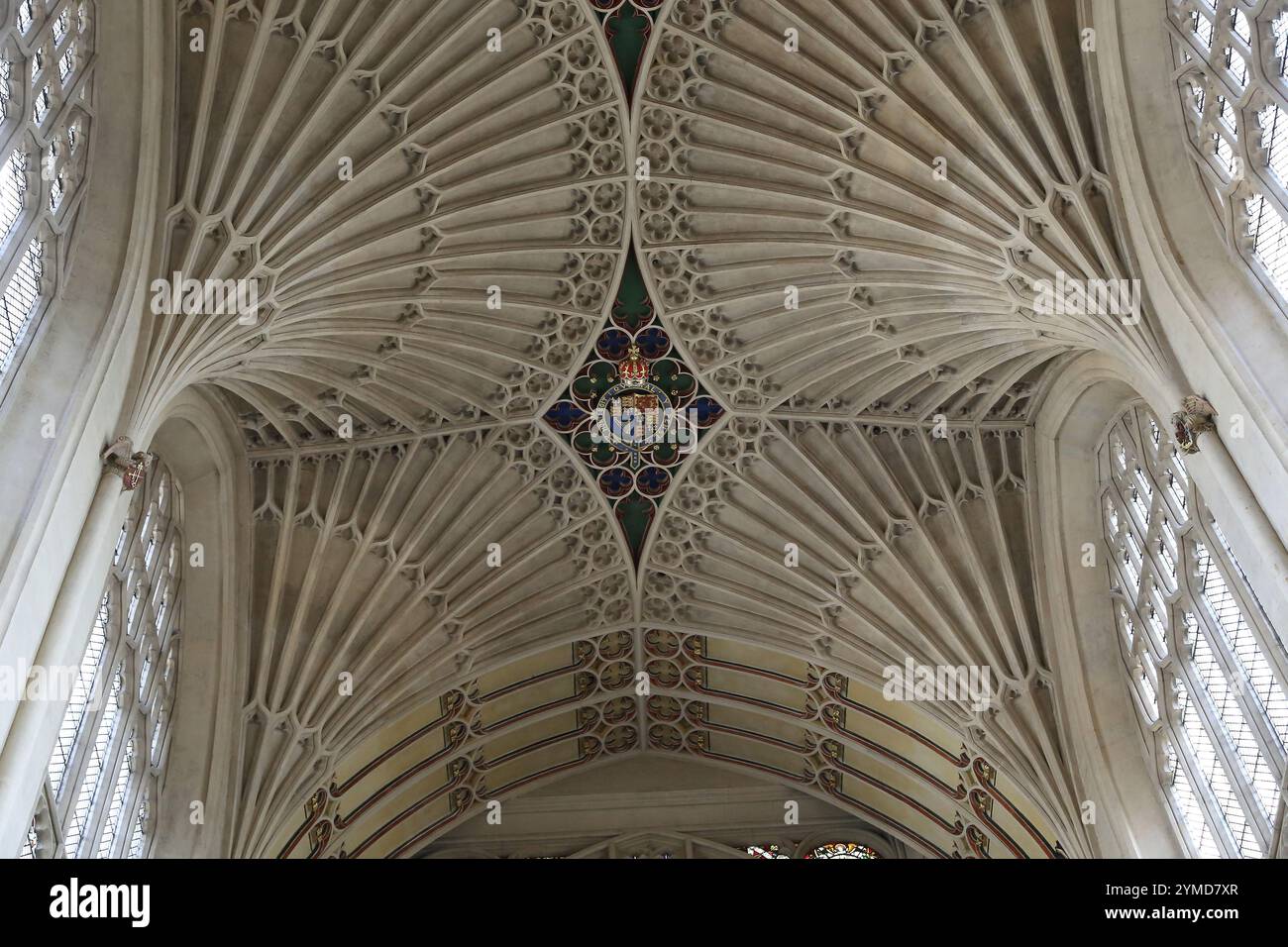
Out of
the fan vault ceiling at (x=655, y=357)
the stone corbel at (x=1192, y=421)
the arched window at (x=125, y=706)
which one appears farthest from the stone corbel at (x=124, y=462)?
the stone corbel at (x=1192, y=421)

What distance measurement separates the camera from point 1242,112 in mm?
13062

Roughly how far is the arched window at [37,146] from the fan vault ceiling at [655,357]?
4.40ft

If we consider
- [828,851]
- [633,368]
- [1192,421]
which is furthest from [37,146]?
[828,851]

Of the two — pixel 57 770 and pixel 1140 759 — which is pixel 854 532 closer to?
pixel 1140 759

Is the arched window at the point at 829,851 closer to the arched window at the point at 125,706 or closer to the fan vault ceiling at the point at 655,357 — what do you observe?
the fan vault ceiling at the point at 655,357

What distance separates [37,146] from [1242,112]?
11.5 metres

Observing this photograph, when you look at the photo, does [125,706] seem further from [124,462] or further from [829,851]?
[829,851]

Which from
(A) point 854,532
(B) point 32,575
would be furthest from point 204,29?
(A) point 854,532

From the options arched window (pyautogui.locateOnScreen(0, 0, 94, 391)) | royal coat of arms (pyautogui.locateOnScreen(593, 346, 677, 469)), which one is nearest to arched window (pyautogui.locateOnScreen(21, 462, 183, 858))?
arched window (pyautogui.locateOnScreen(0, 0, 94, 391))

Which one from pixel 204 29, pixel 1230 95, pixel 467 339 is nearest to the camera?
pixel 1230 95

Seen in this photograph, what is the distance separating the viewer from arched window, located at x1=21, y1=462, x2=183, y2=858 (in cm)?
1383

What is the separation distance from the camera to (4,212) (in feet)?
39.8

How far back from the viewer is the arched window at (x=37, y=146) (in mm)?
12070

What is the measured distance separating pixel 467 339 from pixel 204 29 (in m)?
5.13
